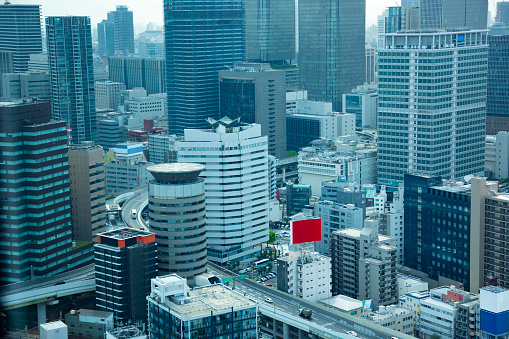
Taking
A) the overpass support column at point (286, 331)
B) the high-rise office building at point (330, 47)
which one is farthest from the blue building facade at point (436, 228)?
the high-rise office building at point (330, 47)

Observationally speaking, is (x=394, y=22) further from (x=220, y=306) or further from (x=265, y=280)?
(x=220, y=306)

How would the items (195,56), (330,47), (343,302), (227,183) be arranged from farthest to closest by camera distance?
(330,47) → (195,56) → (227,183) → (343,302)

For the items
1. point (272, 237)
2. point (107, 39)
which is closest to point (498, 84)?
point (272, 237)

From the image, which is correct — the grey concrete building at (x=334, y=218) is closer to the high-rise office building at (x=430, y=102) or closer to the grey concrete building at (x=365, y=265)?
the grey concrete building at (x=365, y=265)

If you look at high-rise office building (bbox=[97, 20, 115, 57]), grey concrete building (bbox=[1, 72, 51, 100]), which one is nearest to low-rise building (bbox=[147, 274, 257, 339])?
grey concrete building (bbox=[1, 72, 51, 100])

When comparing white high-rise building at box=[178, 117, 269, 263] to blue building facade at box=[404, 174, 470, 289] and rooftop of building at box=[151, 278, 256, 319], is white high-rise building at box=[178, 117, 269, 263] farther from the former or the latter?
rooftop of building at box=[151, 278, 256, 319]

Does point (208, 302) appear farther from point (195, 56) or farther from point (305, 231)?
point (195, 56)
